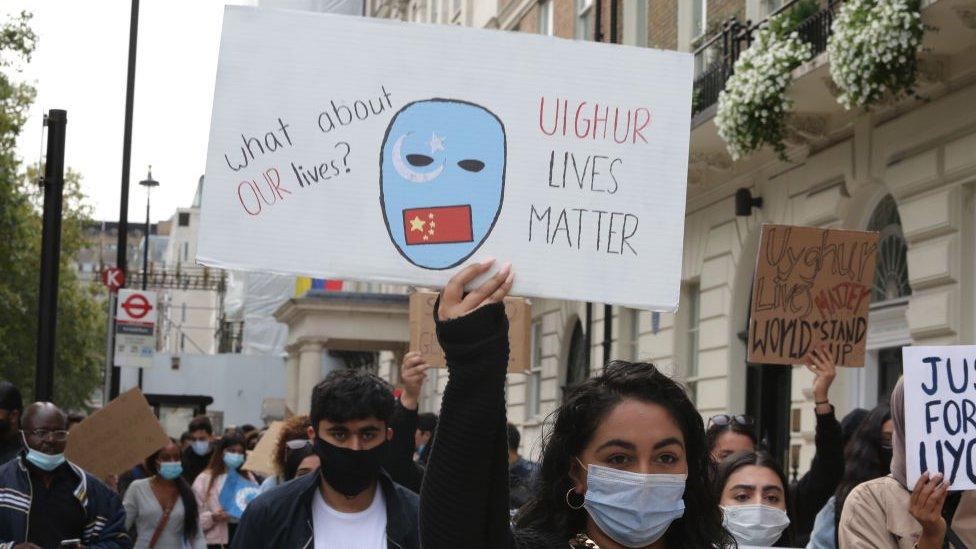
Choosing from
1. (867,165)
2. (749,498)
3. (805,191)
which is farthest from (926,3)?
(749,498)

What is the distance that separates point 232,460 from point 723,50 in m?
9.37

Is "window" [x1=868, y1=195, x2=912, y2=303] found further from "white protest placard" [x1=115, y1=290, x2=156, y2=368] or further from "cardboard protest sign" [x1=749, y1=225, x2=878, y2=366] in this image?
"white protest placard" [x1=115, y1=290, x2=156, y2=368]

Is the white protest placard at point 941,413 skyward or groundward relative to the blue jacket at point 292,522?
skyward

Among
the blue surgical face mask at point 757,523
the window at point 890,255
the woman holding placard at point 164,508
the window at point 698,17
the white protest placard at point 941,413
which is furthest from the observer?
the window at point 698,17

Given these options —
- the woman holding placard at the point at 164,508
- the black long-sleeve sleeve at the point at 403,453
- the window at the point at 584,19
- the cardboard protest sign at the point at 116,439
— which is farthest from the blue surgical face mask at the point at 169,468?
the window at the point at 584,19

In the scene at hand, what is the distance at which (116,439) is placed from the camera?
451 inches

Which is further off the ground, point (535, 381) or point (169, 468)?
point (535, 381)

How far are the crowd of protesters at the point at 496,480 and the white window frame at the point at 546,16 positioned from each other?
67.9 feet

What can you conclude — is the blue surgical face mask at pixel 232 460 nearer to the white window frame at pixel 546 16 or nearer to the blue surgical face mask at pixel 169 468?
the blue surgical face mask at pixel 169 468

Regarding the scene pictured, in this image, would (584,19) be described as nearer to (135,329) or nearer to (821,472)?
(135,329)

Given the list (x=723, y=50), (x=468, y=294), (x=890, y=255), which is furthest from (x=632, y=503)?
(x=723, y=50)

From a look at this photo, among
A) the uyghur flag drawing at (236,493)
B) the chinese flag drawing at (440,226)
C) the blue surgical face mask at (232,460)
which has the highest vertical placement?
the chinese flag drawing at (440,226)

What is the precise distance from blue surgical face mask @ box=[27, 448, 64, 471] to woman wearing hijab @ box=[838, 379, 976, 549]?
4.19m

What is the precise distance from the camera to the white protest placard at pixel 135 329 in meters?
20.8
